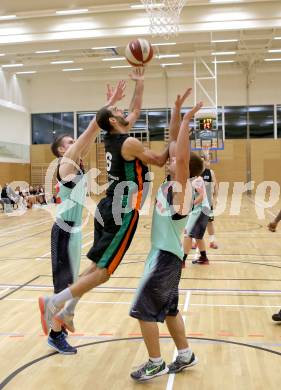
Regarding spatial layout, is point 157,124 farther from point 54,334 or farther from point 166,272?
point 166,272

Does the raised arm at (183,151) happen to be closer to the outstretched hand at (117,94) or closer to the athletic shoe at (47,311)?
the outstretched hand at (117,94)

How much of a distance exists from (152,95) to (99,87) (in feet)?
10.2

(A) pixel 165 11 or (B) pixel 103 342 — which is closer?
(B) pixel 103 342

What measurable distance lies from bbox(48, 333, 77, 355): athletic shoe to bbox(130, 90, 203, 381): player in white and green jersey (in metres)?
0.73

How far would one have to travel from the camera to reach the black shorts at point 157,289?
A: 3451 mm

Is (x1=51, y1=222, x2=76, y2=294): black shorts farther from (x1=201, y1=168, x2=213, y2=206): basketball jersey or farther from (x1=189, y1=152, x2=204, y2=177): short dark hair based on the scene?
(x1=201, y1=168, x2=213, y2=206): basketball jersey

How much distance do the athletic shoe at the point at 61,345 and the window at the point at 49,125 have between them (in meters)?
25.2

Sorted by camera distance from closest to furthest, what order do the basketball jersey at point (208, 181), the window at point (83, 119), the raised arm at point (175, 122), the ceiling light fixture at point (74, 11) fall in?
the raised arm at point (175, 122) → the basketball jersey at point (208, 181) → the ceiling light fixture at point (74, 11) → the window at point (83, 119)

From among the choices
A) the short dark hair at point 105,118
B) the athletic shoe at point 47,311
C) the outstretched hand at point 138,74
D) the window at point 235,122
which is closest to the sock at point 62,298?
the athletic shoe at point 47,311

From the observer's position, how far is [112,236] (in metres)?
3.52

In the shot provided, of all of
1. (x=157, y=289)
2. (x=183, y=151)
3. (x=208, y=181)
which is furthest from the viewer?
(x=208, y=181)

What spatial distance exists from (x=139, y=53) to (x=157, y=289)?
206 centimetres

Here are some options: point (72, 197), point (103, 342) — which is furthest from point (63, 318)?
point (72, 197)

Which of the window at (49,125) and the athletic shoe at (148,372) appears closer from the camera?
the athletic shoe at (148,372)
